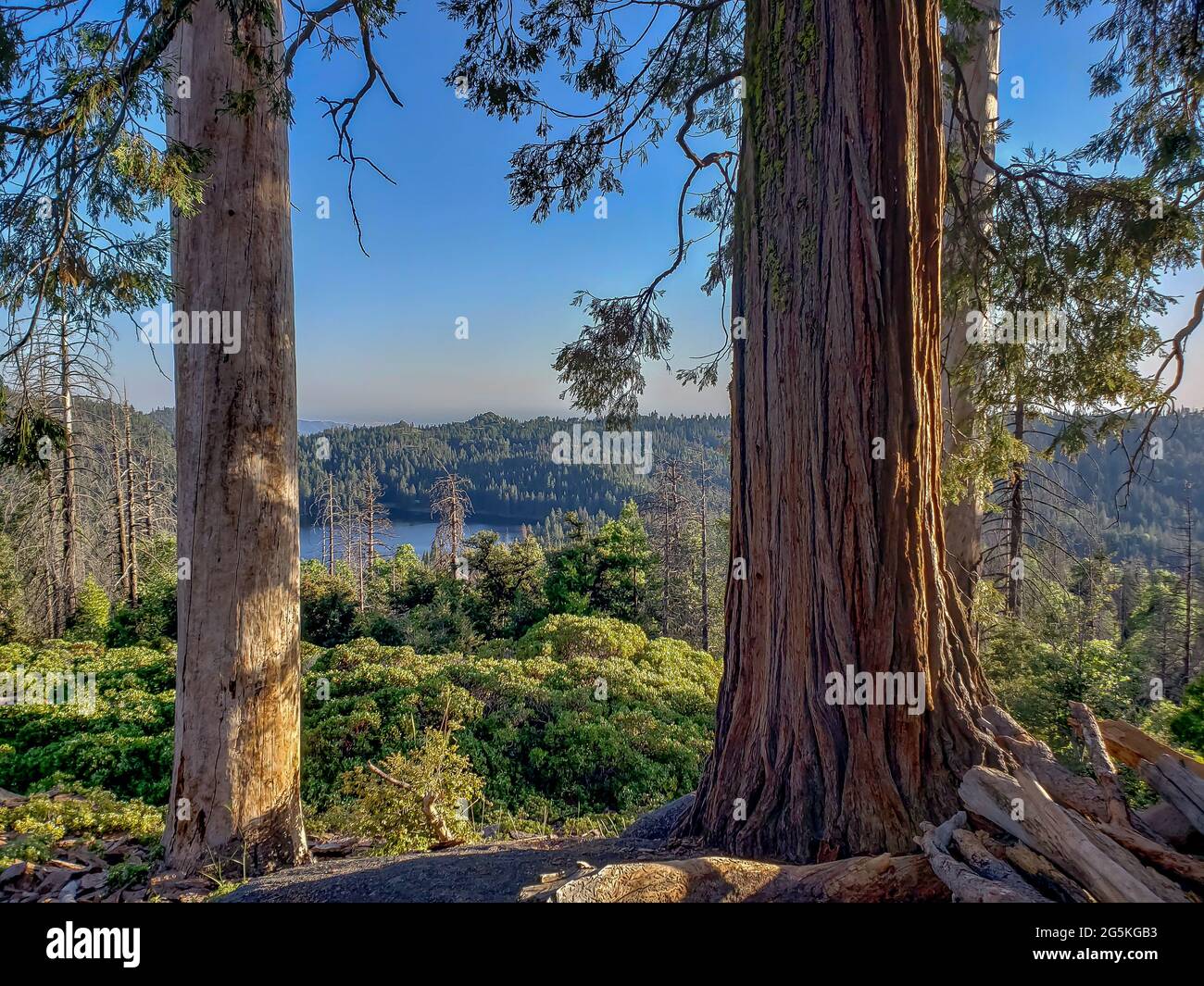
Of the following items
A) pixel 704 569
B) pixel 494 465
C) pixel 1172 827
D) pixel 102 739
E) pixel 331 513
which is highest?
pixel 494 465

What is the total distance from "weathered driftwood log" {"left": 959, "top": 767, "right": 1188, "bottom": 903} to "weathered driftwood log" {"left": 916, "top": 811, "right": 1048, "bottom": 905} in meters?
0.13

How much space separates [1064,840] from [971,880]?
329 millimetres

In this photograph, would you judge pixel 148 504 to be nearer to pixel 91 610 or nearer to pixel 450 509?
pixel 91 610

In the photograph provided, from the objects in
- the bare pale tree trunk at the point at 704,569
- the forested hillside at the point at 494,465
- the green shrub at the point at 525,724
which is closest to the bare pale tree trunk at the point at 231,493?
the green shrub at the point at 525,724

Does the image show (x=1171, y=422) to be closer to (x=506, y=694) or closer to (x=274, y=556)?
(x=274, y=556)

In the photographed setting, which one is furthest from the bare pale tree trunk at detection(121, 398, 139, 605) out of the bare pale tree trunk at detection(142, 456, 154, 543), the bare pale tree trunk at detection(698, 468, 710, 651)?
the bare pale tree trunk at detection(698, 468, 710, 651)

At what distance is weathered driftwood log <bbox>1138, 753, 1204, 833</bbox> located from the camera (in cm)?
200

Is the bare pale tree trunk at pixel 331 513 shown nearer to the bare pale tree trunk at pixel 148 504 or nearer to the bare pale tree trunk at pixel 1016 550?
the bare pale tree trunk at pixel 148 504

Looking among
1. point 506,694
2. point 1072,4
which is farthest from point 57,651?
point 1072,4

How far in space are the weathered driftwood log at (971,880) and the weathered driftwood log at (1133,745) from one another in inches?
38.2

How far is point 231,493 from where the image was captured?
350 centimetres

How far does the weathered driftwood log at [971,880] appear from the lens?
1.70 meters

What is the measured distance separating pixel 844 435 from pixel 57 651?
1603 cm

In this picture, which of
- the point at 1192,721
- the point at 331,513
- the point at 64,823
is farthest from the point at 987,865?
the point at 331,513
